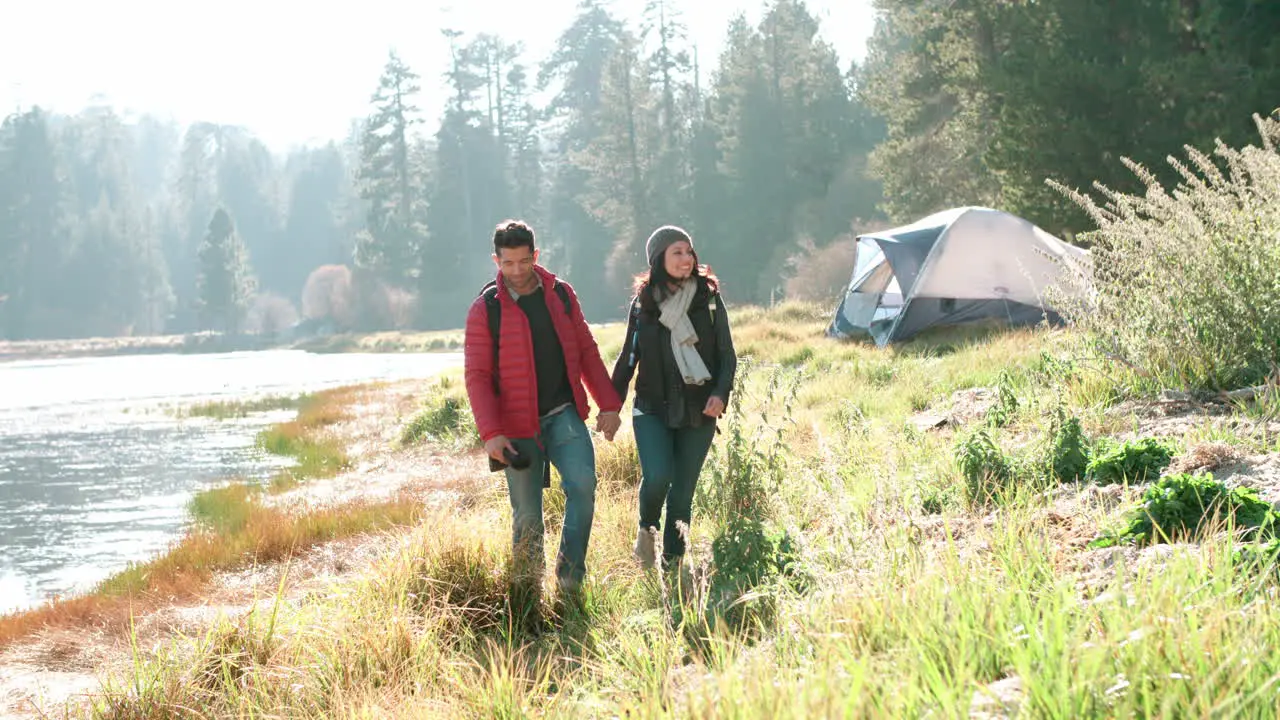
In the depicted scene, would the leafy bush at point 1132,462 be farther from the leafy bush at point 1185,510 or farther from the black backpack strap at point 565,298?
the black backpack strap at point 565,298

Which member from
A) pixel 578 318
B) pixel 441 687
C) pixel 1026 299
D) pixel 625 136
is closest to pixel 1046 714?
pixel 441 687

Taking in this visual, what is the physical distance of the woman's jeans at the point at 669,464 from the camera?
4.88m

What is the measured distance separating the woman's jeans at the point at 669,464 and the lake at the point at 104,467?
554 cm

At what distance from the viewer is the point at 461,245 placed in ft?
219

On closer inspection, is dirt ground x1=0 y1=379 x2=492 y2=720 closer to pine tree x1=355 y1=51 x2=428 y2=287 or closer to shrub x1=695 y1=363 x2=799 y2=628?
shrub x1=695 y1=363 x2=799 y2=628

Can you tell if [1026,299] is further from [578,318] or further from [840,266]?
[840,266]

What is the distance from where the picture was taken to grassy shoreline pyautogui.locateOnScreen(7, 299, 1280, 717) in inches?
90.0

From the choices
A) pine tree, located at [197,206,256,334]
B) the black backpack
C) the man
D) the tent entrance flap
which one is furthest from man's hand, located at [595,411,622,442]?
pine tree, located at [197,206,256,334]

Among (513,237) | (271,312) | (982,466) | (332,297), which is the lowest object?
(982,466)

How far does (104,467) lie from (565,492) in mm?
12849

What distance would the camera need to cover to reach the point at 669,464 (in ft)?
16.1

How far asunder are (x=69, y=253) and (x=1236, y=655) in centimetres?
8604

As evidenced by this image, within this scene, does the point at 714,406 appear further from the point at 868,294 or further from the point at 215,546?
the point at 868,294

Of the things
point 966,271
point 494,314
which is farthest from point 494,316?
point 966,271
